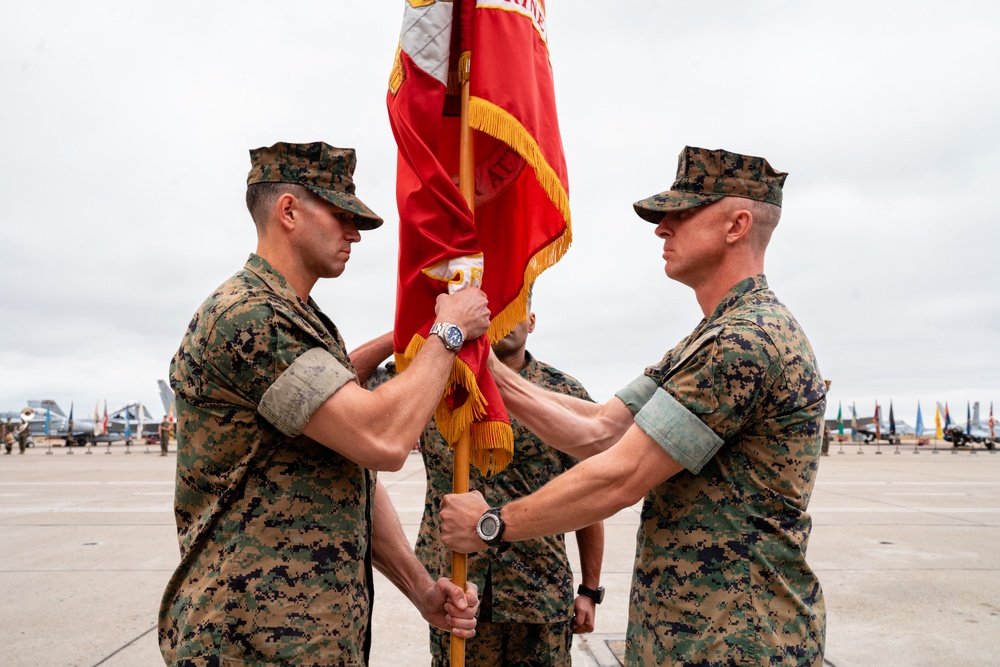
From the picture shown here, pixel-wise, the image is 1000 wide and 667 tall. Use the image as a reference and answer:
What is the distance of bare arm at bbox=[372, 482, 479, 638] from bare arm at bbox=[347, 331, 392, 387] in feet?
2.16

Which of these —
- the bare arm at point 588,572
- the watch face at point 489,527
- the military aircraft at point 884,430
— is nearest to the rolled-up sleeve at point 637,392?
the bare arm at point 588,572

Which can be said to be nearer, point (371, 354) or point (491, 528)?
point (491, 528)

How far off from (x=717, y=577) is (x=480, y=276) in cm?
135

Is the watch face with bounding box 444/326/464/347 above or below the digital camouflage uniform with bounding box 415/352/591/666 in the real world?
above

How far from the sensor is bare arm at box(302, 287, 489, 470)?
215cm

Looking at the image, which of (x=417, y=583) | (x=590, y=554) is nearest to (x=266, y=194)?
(x=417, y=583)

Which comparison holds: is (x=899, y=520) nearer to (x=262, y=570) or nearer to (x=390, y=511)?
(x=390, y=511)

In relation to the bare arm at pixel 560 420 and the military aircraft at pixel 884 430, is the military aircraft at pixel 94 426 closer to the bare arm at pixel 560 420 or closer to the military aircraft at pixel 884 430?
the bare arm at pixel 560 420

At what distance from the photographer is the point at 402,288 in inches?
117

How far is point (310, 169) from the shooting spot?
8.25ft

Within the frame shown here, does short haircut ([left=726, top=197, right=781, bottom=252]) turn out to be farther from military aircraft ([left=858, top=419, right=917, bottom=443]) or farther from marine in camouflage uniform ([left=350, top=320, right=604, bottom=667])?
military aircraft ([left=858, top=419, right=917, bottom=443])

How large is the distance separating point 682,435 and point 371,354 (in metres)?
1.65

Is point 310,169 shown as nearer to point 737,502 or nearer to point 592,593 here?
point 737,502

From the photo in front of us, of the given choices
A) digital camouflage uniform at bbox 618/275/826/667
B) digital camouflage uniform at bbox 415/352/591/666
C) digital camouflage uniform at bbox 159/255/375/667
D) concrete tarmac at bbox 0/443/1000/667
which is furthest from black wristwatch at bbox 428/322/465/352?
concrete tarmac at bbox 0/443/1000/667
